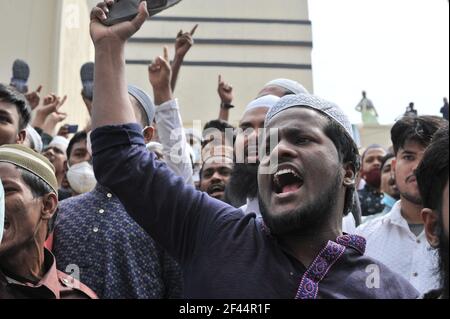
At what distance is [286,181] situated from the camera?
1.99m

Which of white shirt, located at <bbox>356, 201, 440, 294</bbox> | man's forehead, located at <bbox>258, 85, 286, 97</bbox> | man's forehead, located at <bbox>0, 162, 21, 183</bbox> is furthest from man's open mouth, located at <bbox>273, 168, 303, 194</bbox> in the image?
man's forehead, located at <bbox>258, 85, 286, 97</bbox>

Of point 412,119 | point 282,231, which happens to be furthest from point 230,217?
point 412,119

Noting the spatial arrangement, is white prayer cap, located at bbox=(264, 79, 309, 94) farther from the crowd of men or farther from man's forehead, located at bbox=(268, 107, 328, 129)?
man's forehead, located at bbox=(268, 107, 328, 129)

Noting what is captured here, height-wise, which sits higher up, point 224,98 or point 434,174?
point 224,98

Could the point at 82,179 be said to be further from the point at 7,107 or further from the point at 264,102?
the point at 264,102

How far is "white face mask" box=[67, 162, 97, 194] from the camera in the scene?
3.86 meters

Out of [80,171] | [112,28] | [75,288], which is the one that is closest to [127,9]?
[112,28]

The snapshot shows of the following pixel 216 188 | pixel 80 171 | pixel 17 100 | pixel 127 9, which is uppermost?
pixel 127 9

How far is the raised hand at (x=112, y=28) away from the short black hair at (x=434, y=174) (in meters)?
0.95

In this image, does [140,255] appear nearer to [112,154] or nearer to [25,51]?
[112,154]

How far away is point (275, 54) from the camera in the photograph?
398 inches

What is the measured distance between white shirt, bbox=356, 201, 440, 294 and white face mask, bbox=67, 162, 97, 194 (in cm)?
167

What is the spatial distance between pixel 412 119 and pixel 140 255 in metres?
1.49

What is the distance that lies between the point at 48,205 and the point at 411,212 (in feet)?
5.29
